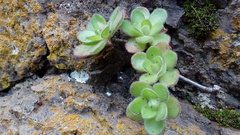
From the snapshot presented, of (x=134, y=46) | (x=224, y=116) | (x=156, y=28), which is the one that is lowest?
(x=224, y=116)

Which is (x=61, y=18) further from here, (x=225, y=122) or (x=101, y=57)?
(x=225, y=122)

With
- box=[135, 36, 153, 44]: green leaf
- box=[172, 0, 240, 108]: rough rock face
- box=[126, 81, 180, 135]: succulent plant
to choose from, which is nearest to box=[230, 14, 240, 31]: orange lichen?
box=[172, 0, 240, 108]: rough rock face

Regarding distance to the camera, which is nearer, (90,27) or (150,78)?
(150,78)

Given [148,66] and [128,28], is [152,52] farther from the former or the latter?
[128,28]

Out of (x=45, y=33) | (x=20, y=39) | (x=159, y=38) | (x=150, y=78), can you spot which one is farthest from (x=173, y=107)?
(x=20, y=39)

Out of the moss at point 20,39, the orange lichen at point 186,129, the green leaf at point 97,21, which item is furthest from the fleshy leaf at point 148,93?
the moss at point 20,39

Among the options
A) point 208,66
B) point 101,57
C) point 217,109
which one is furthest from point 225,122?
point 101,57

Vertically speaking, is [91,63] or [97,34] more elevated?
[97,34]
